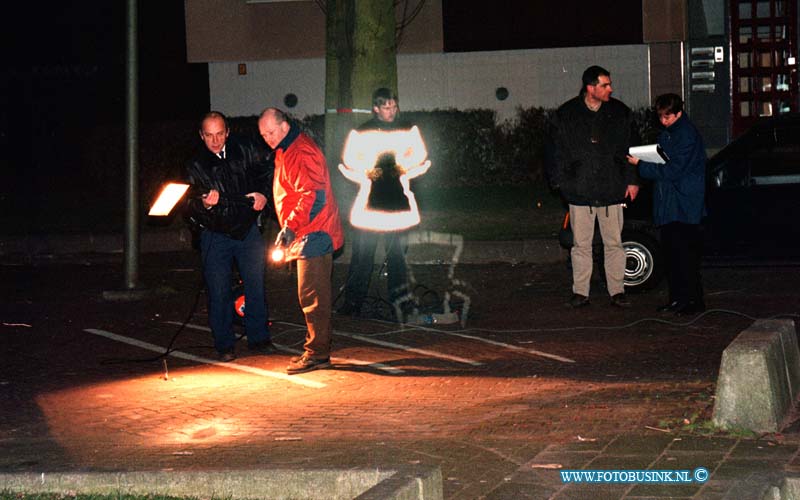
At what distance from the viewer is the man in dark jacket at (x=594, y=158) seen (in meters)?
11.6

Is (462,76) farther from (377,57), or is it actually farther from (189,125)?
(377,57)

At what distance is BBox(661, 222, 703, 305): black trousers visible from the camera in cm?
1127

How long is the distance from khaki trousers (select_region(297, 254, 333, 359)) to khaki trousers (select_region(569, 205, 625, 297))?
10.6ft

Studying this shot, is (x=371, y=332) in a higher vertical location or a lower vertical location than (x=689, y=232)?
lower

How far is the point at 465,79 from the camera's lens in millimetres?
26359

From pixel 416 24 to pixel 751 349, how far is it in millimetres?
20030

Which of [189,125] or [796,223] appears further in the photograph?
[189,125]

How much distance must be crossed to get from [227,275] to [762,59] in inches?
688

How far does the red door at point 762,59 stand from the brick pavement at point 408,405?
1320 cm

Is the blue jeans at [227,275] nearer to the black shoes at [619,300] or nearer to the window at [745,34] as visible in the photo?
the black shoes at [619,300]

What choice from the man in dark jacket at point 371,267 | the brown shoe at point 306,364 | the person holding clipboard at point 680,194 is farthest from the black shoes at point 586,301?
the brown shoe at point 306,364

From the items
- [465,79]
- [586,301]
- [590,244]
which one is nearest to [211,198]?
[590,244]

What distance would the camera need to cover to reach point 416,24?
86.6ft

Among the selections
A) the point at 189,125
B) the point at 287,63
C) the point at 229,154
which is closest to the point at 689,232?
the point at 229,154
